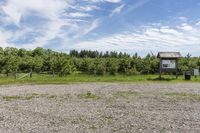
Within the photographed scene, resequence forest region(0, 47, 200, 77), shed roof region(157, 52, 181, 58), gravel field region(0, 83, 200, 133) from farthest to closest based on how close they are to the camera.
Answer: forest region(0, 47, 200, 77) < shed roof region(157, 52, 181, 58) < gravel field region(0, 83, 200, 133)

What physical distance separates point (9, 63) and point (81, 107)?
1657 inches

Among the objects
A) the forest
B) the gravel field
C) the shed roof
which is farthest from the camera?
the forest

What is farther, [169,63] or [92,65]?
[92,65]

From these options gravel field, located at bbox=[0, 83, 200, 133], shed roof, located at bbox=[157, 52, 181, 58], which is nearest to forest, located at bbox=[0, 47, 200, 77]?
shed roof, located at bbox=[157, 52, 181, 58]

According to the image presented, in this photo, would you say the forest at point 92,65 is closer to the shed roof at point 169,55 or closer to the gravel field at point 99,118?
the shed roof at point 169,55

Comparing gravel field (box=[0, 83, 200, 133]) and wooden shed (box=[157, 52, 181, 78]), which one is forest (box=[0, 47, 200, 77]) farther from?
gravel field (box=[0, 83, 200, 133])

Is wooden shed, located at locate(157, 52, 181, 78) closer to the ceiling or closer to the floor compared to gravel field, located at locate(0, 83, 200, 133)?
closer to the ceiling

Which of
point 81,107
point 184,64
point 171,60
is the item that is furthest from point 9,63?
point 81,107

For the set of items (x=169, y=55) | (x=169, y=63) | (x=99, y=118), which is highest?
(x=169, y=55)

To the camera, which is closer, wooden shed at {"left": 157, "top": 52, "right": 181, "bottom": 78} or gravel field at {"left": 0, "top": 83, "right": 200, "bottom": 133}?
gravel field at {"left": 0, "top": 83, "right": 200, "bottom": 133}

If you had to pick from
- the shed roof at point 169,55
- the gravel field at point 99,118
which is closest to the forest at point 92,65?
the shed roof at point 169,55

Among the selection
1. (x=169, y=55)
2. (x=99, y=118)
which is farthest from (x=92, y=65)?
(x=99, y=118)

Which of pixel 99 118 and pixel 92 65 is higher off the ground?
pixel 92 65

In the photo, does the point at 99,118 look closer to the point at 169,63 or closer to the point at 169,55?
the point at 169,63
